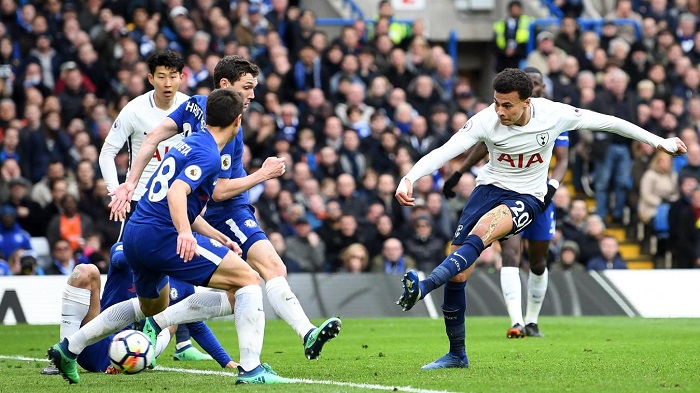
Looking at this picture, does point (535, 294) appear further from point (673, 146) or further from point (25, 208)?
point (25, 208)

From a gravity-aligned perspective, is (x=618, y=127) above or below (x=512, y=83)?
below

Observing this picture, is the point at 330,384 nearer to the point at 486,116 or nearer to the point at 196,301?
the point at 196,301

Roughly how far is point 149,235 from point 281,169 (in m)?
1.03

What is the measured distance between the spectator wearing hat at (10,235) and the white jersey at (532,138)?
9231 millimetres

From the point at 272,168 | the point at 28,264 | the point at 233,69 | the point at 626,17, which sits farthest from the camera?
the point at 626,17

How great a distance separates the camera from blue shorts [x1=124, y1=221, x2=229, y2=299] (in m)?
8.18

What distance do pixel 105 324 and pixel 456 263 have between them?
249 cm

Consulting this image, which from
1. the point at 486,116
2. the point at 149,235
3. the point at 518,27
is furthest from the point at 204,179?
the point at 518,27

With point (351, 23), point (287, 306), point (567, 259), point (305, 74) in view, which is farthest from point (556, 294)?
point (287, 306)

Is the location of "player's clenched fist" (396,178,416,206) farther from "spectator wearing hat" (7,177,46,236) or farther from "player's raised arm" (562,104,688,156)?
"spectator wearing hat" (7,177,46,236)

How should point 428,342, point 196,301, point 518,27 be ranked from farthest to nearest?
1. point 518,27
2. point 428,342
3. point 196,301

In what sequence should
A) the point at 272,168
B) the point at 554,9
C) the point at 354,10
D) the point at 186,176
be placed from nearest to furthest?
1. the point at 186,176
2. the point at 272,168
3. the point at 354,10
4. the point at 554,9

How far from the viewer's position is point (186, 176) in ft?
26.5

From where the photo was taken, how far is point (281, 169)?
8609 mm
